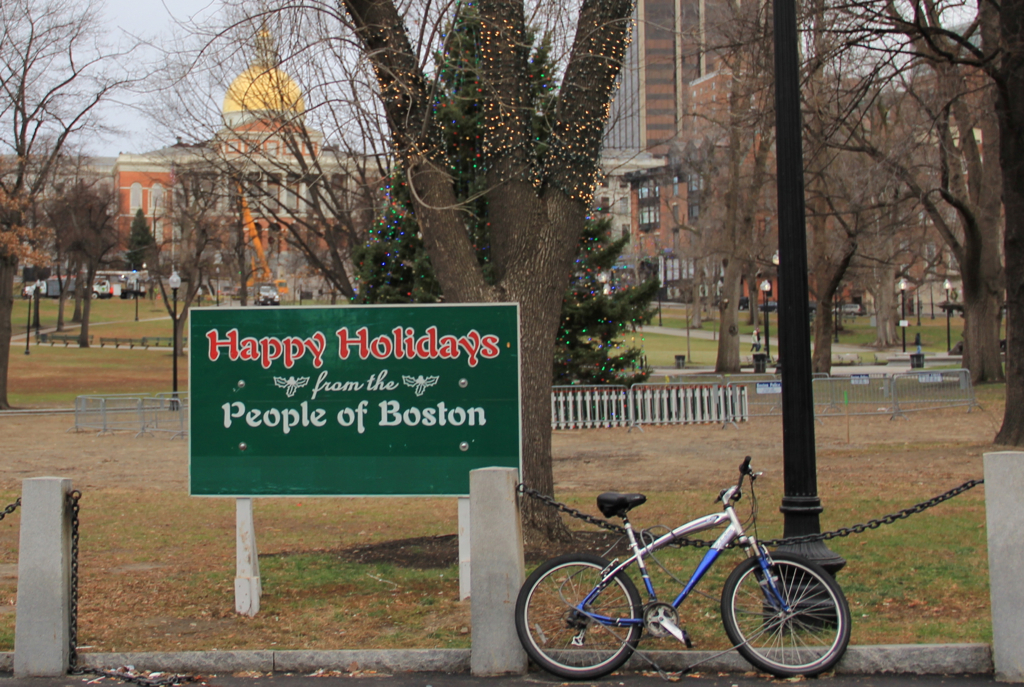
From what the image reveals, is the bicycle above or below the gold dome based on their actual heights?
below

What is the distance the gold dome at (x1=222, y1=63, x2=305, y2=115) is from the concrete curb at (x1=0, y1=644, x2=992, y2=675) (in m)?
4.57

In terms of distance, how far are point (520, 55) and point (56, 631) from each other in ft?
19.9

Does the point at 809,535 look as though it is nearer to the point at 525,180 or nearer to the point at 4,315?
the point at 525,180

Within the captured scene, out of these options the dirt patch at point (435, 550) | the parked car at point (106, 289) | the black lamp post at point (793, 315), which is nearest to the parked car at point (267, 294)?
the parked car at point (106, 289)

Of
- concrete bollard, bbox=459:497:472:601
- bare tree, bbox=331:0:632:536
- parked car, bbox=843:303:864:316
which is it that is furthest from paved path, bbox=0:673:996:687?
parked car, bbox=843:303:864:316

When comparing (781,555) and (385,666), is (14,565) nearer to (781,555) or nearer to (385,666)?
(385,666)

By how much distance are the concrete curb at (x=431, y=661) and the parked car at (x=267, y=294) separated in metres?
74.9

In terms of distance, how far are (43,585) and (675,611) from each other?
3.72 meters

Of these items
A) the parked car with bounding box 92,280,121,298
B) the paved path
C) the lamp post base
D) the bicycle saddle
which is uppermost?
the parked car with bounding box 92,280,121,298

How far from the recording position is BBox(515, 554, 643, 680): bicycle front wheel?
539 cm

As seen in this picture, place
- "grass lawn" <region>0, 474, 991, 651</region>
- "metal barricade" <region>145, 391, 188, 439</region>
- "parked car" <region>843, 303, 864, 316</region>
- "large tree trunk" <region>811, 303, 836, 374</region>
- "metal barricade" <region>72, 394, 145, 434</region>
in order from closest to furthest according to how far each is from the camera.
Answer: "grass lawn" <region>0, 474, 991, 651</region> < "metal barricade" <region>145, 391, 188, 439</region> < "metal barricade" <region>72, 394, 145, 434</region> < "large tree trunk" <region>811, 303, 836, 374</region> < "parked car" <region>843, 303, 864, 316</region>

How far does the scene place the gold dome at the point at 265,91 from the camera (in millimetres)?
11025

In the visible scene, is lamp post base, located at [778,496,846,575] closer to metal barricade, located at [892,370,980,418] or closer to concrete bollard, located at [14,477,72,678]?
concrete bollard, located at [14,477,72,678]

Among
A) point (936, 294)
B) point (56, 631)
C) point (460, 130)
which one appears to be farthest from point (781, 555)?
point (936, 294)
